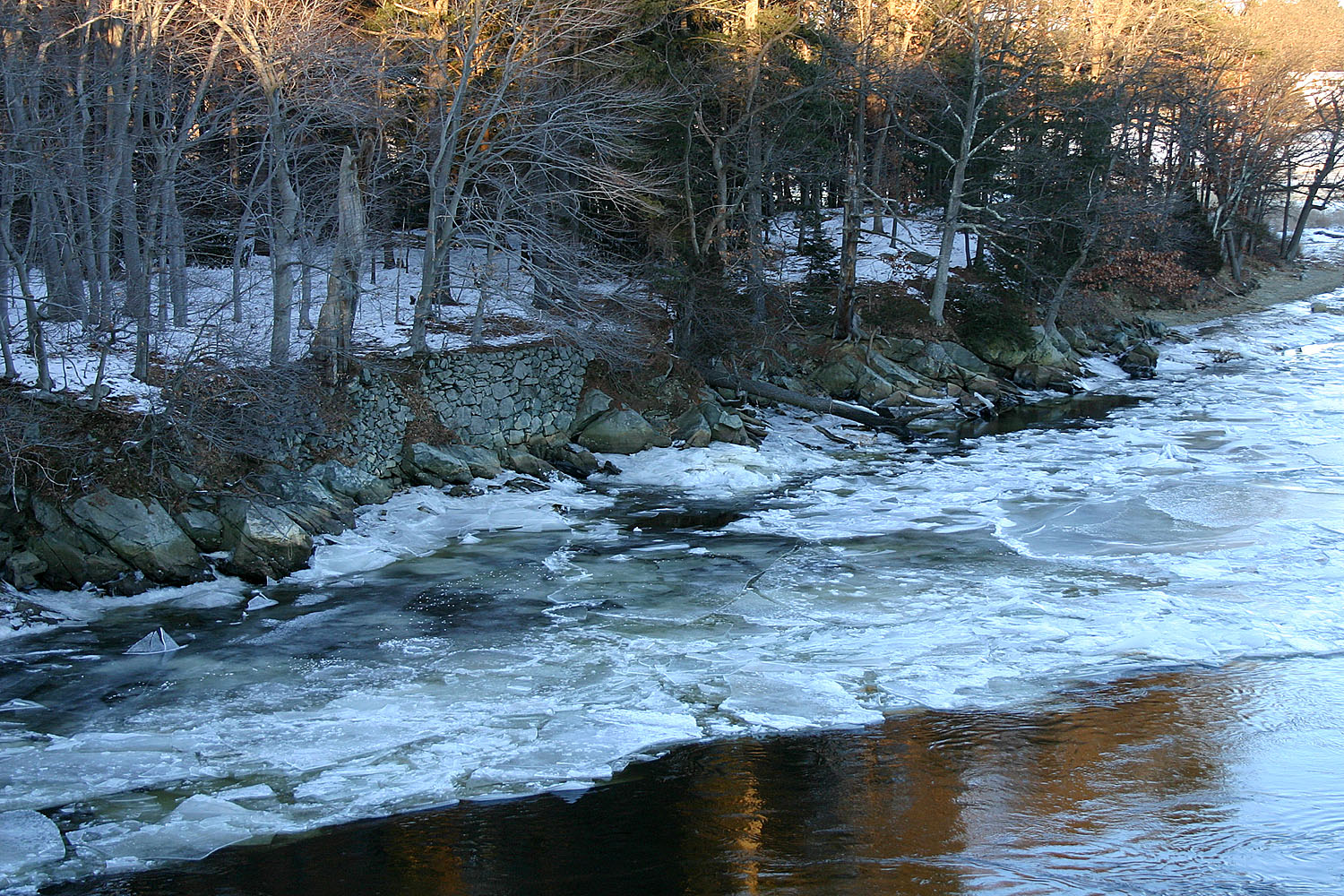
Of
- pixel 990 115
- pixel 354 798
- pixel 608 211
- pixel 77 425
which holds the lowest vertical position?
pixel 354 798

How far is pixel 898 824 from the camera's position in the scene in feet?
23.3

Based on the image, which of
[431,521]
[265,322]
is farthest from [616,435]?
[265,322]

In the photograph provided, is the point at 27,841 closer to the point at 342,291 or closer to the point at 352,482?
the point at 352,482

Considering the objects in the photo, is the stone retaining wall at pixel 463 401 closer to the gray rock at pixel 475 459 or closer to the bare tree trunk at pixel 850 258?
the gray rock at pixel 475 459

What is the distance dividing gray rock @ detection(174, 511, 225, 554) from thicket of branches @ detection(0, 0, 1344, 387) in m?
2.72

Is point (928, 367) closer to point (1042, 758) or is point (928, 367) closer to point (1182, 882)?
point (1042, 758)

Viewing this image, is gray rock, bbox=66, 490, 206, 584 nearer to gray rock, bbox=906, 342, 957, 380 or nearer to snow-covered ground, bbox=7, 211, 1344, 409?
snow-covered ground, bbox=7, 211, 1344, 409

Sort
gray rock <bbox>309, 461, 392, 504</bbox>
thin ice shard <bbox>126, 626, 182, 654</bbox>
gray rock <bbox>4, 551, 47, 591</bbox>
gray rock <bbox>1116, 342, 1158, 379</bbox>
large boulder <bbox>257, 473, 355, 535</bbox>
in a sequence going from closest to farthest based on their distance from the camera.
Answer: thin ice shard <bbox>126, 626, 182, 654</bbox>
gray rock <bbox>4, 551, 47, 591</bbox>
large boulder <bbox>257, 473, 355, 535</bbox>
gray rock <bbox>309, 461, 392, 504</bbox>
gray rock <bbox>1116, 342, 1158, 379</bbox>

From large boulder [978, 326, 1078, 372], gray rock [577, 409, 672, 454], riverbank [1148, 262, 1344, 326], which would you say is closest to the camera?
gray rock [577, 409, 672, 454]

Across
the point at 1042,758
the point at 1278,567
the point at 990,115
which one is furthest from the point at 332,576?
the point at 990,115

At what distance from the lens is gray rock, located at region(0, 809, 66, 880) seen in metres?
6.75

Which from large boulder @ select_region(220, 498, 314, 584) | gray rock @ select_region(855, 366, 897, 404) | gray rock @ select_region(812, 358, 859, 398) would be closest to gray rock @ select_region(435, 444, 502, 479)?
large boulder @ select_region(220, 498, 314, 584)

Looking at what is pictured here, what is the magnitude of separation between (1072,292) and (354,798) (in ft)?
99.8

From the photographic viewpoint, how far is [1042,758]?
8.02m
